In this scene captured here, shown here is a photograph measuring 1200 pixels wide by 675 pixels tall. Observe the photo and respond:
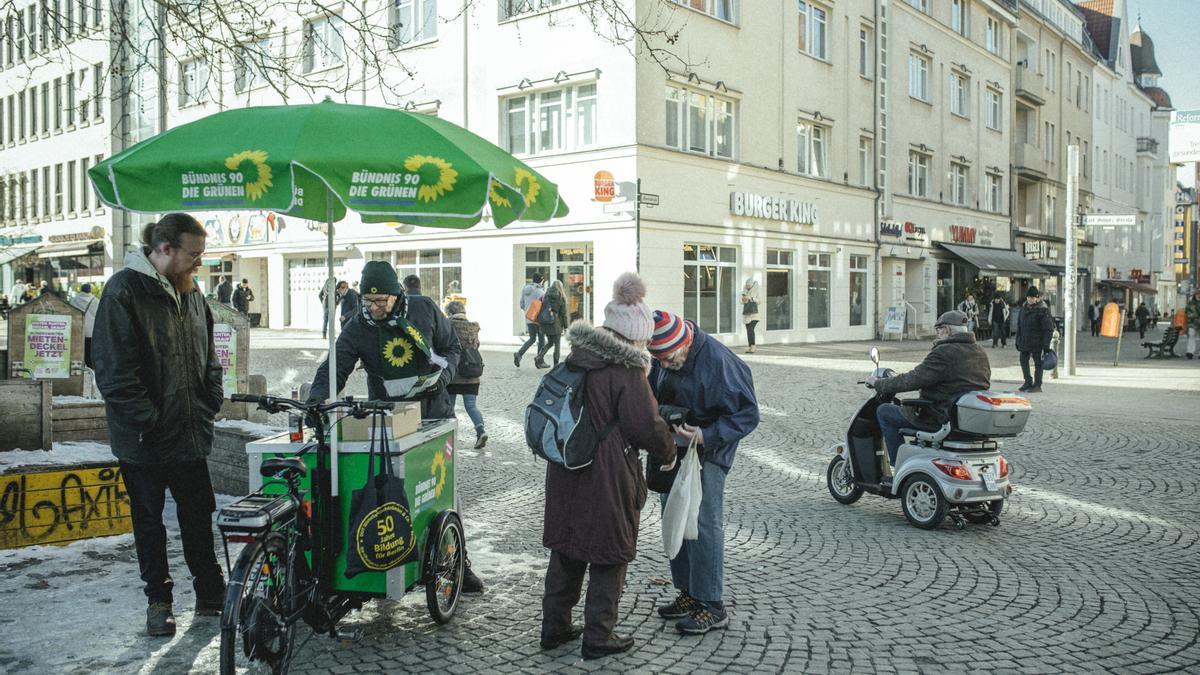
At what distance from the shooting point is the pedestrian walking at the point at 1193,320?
26.4 meters

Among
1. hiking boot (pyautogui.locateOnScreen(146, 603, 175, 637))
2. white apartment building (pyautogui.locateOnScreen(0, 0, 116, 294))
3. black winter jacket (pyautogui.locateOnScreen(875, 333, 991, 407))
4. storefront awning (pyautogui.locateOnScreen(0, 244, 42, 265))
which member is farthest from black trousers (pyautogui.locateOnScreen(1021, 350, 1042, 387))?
storefront awning (pyautogui.locateOnScreen(0, 244, 42, 265))

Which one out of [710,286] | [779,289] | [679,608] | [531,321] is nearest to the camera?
[679,608]

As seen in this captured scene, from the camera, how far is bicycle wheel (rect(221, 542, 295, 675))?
3566 mm

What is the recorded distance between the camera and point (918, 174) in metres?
36.4

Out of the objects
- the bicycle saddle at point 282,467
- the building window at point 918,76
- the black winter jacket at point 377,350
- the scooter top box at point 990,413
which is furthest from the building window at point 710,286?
the bicycle saddle at point 282,467

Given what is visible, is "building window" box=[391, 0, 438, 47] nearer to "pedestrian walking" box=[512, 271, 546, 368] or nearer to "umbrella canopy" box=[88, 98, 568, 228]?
"pedestrian walking" box=[512, 271, 546, 368]

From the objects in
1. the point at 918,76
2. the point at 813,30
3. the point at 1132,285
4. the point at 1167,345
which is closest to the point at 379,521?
the point at 1167,345

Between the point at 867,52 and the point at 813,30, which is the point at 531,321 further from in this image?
the point at 867,52

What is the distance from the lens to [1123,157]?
204ft

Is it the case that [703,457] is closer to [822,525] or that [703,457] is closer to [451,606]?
[451,606]

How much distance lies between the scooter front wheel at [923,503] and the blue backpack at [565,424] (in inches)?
140

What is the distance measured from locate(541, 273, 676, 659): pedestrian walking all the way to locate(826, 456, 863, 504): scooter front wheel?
12.2 feet

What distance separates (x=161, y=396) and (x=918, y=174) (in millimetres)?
35465

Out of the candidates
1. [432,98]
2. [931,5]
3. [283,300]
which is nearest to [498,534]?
[432,98]
